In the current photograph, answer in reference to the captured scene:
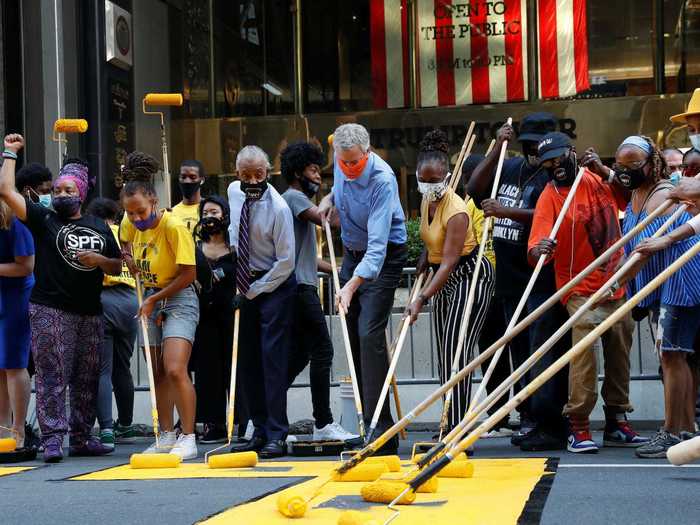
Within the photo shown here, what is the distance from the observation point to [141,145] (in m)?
16.2

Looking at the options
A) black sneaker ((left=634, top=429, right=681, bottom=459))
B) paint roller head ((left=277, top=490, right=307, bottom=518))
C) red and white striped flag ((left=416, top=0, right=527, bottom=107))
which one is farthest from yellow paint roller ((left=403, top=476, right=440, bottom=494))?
red and white striped flag ((left=416, top=0, right=527, bottom=107))

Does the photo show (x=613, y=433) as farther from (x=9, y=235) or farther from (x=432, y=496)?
(x=9, y=235)

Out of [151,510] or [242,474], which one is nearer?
[151,510]

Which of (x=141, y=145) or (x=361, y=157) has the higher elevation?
(x=141, y=145)

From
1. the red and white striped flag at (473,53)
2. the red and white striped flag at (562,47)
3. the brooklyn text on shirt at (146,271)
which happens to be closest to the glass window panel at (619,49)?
the red and white striped flag at (562,47)

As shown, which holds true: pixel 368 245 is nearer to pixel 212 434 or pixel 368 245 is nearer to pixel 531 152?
pixel 531 152

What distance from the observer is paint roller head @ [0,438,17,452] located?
776 centimetres

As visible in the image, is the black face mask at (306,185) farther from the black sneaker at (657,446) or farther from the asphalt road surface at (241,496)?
Result: the black sneaker at (657,446)

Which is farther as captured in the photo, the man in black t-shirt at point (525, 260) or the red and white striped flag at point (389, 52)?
the red and white striped flag at point (389, 52)

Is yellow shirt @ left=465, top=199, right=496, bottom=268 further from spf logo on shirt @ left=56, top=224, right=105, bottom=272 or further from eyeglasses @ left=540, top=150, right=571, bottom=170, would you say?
spf logo on shirt @ left=56, top=224, right=105, bottom=272

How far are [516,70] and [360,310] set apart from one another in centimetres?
1023

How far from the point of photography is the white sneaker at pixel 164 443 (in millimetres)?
7820

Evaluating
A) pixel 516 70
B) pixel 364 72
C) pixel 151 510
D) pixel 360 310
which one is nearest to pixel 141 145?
pixel 364 72

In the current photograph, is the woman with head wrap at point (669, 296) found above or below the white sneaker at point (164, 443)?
above
